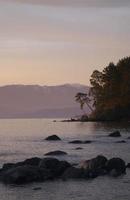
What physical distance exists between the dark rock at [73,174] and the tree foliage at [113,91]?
124562mm

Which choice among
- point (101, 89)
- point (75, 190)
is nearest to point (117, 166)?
point (75, 190)

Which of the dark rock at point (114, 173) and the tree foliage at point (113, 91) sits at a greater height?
the tree foliage at point (113, 91)

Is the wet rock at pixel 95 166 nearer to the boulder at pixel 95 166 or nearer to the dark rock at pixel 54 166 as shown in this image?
the boulder at pixel 95 166

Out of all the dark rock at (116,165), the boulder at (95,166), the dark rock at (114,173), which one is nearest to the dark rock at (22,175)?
the boulder at (95,166)

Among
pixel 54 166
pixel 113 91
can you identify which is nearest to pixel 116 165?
pixel 54 166

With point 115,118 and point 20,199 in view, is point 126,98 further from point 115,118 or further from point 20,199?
point 20,199

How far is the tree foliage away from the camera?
17438 centimetres

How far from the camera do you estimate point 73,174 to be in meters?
47.3

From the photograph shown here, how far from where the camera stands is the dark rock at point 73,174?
47.2 metres

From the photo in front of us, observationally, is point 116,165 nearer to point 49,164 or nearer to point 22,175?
point 49,164

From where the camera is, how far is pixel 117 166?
164 ft

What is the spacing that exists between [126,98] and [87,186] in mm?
130677

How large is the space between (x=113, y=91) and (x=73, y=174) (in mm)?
134053

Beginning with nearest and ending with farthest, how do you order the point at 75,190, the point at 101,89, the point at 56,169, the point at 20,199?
1. the point at 20,199
2. the point at 75,190
3. the point at 56,169
4. the point at 101,89
